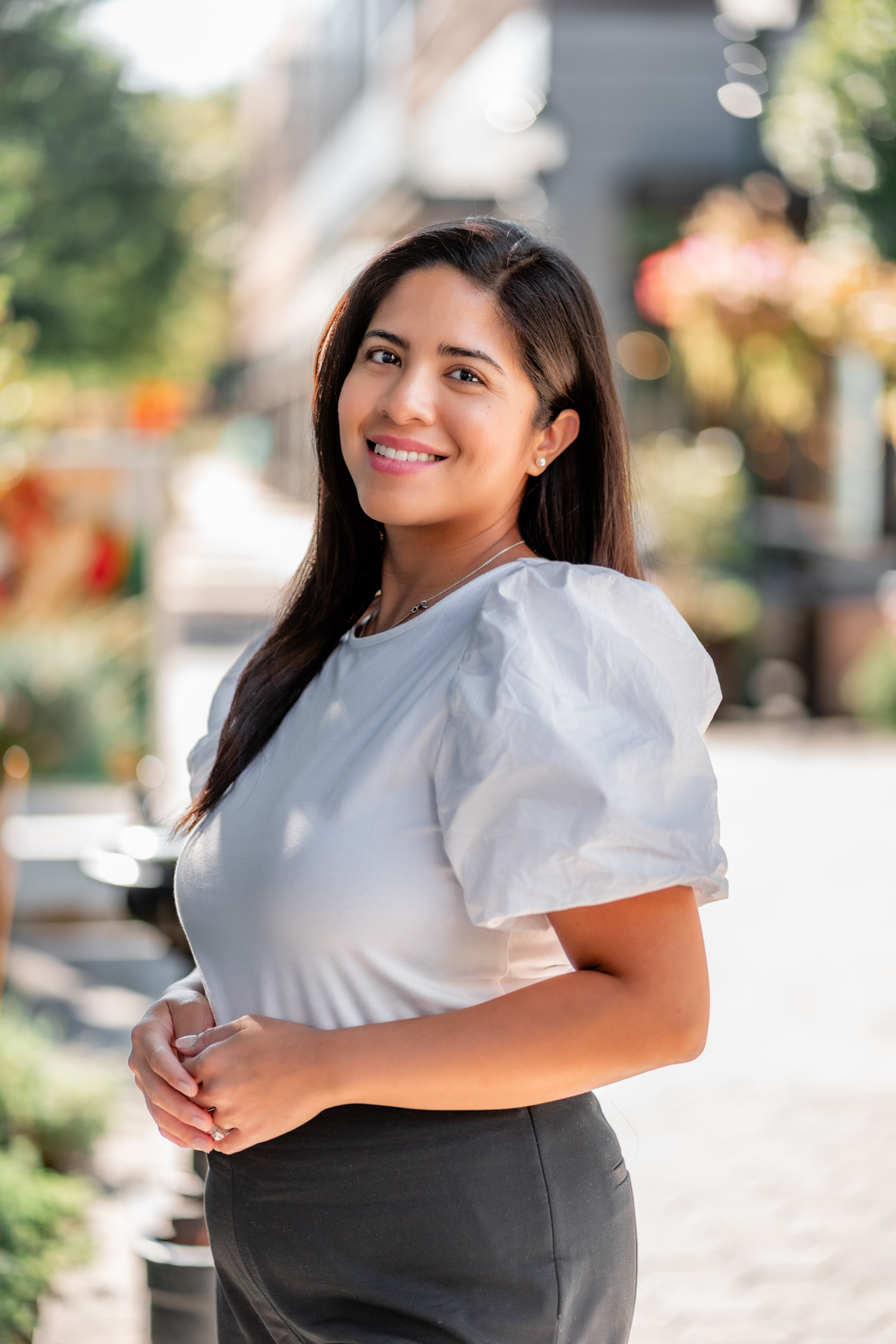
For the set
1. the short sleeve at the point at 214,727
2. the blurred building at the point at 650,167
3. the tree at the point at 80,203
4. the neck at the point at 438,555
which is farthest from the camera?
the blurred building at the point at 650,167

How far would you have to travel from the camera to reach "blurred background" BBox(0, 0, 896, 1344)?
13.6 ft

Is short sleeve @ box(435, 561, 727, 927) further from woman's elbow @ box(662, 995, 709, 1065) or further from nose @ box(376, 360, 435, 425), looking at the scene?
nose @ box(376, 360, 435, 425)

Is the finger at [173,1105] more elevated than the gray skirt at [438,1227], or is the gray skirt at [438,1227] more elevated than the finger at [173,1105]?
the finger at [173,1105]

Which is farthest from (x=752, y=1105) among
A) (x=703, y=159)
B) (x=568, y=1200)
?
(x=703, y=159)

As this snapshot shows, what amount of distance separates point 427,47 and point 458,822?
74.6 ft

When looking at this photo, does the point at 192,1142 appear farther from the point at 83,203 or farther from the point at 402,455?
the point at 83,203

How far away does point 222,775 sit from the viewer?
186 cm

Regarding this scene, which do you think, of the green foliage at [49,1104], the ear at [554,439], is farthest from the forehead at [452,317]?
the green foliage at [49,1104]

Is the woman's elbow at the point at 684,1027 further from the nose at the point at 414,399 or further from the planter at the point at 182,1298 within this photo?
the planter at the point at 182,1298

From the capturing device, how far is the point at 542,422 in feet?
5.82

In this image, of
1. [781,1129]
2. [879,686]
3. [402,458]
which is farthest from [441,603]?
[879,686]

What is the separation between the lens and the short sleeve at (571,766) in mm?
1430

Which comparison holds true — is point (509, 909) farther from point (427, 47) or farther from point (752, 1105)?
point (427, 47)

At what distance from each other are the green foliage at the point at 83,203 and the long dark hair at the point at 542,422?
26.9ft
